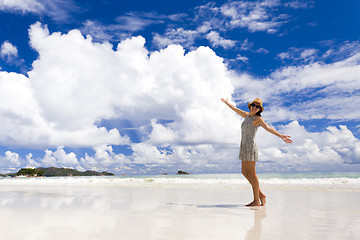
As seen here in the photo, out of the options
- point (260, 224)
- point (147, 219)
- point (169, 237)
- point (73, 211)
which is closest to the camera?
point (169, 237)

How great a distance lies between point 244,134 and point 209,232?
3.21m

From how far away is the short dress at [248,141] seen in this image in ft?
20.2

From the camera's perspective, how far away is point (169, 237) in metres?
3.34

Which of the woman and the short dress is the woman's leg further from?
the short dress

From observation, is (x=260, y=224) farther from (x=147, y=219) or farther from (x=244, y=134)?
(x=244, y=134)

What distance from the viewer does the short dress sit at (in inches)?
243

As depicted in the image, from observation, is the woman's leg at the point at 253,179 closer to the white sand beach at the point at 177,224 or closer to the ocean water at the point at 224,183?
the white sand beach at the point at 177,224

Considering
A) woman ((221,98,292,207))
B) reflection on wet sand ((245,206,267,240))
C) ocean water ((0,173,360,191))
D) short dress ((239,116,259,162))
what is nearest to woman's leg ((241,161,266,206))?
woman ((221,98,292,207))

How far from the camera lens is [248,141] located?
6254 mm

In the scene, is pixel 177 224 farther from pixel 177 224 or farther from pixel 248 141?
pixel 248 141

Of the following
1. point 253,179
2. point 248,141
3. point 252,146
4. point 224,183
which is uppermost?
point 248,141

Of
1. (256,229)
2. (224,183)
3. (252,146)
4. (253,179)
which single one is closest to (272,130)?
(252,146)

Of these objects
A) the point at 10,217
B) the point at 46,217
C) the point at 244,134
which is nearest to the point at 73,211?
the point at 46,217

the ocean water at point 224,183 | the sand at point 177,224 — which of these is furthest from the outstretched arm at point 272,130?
the ocean water at point 224,183
